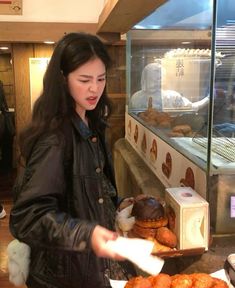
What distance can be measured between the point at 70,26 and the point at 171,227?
2.50 meters

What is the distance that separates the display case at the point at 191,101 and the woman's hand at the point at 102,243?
706 millimetres

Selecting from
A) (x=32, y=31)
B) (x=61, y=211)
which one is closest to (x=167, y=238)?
(x=61, y=211)

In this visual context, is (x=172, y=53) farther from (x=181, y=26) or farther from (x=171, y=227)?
(x=171, y=227)

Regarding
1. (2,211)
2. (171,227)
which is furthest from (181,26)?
(2,211)

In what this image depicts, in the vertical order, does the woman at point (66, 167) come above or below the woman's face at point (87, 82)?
below

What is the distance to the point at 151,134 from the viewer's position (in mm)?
2648

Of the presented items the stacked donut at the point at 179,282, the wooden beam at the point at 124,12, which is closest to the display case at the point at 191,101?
the wooden beam at the point at 124,12

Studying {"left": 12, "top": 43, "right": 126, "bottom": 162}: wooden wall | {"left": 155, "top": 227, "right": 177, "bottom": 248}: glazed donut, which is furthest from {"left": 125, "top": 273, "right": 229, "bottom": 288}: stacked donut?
{"left": 12, "top": 43, "right": 126, "bottom": 162}: wooden wall

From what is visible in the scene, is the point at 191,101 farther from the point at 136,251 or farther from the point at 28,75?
the point at 28,75

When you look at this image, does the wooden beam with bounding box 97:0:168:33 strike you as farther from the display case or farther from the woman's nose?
the woman's nose

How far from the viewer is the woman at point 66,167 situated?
40.6 inches

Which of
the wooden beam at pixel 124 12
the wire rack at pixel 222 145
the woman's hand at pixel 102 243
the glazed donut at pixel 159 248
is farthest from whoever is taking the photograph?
the wooden beam at pixel 124 12

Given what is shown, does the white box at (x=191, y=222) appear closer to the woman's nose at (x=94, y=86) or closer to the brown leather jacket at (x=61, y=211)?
the brown leather jacket at (x=61, y=211)

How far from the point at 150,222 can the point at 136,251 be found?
614 millimetres
